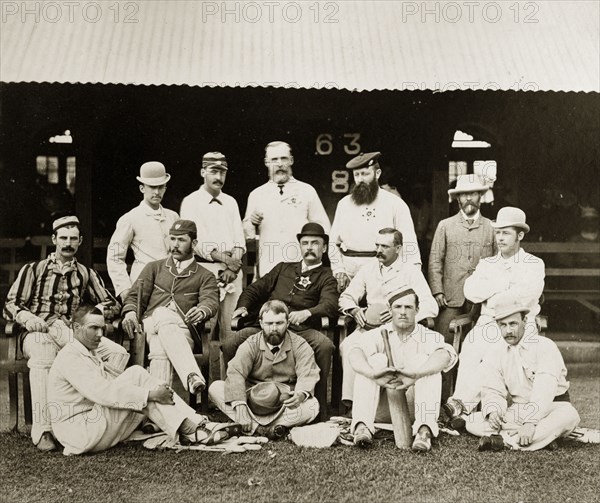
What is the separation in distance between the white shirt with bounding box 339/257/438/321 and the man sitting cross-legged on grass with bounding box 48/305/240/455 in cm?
142

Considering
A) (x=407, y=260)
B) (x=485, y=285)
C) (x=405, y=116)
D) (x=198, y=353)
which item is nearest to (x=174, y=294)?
(x=198, y=353)

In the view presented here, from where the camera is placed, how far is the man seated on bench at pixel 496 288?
5.39 meters

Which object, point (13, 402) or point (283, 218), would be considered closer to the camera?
point (13, 402)

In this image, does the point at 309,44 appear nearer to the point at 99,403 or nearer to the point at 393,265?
the point at 393,265

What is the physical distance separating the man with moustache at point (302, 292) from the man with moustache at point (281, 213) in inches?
13.9

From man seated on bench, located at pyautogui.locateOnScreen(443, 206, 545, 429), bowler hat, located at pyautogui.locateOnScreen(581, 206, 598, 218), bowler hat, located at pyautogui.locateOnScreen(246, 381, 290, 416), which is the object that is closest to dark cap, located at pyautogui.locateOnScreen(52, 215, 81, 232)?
bowler hat, located at pyautogui.locateOnScreen(246, 381, 290, 416)

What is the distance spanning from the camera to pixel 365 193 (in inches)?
248

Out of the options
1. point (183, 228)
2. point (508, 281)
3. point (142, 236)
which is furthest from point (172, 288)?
point (508, 281)

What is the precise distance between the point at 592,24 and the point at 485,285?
Answer: 3575 mm

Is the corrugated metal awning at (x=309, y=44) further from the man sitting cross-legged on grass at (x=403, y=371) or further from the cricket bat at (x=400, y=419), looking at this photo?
the cricket bat at (x=400, y=419)

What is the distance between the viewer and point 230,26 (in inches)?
304

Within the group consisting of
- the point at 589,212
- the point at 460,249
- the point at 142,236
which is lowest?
the point at 460,249

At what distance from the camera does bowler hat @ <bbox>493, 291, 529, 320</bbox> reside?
5.14m

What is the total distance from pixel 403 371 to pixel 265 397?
0.91 metres
